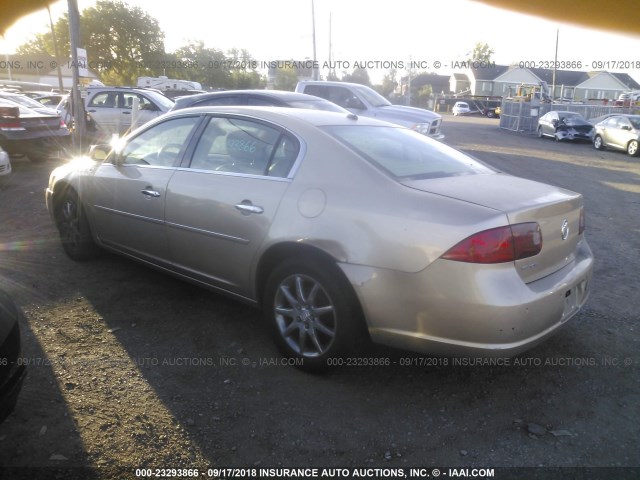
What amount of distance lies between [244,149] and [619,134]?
18.0m

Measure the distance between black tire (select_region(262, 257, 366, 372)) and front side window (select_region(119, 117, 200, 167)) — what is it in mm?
1460

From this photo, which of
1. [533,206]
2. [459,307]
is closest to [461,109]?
[533,206]

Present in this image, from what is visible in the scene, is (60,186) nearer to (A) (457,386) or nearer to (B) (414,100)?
(A) (457,386)

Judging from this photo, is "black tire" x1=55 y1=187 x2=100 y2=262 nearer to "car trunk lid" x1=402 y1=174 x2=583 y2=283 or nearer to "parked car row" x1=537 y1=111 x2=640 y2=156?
"car trunk lid" x1=402 y1=174 x2=583 y2=283

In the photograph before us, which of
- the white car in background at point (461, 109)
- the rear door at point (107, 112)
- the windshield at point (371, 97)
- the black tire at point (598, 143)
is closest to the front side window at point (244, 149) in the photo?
the windshield at point (371, 97)

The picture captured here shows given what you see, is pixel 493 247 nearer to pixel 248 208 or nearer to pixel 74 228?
pixel 248 208

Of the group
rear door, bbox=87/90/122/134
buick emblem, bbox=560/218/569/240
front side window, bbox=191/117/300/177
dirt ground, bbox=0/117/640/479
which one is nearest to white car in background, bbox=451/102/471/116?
rear door, bbox=87/90/122/134

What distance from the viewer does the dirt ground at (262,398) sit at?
243 cm

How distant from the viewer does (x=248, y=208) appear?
10.8 feet

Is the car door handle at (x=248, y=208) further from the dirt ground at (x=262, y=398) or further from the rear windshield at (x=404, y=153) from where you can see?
the dirt ground at (x=262, y=398)

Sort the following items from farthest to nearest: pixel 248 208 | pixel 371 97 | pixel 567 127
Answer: pixel 567 127
pixel 371 97
pixel 248 208

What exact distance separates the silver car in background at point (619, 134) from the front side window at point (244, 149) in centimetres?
1698

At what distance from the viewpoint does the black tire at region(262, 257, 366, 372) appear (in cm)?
287

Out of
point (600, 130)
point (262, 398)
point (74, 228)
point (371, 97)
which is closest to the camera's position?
point (262, 398)
